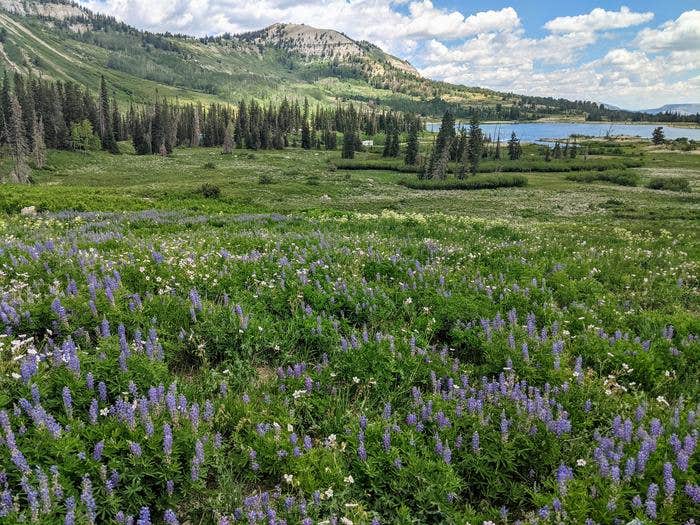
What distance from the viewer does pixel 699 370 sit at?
6.40m

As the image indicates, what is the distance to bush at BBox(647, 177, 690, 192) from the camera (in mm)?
73750

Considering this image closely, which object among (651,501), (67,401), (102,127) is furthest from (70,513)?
(102,127)

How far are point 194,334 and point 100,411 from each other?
218cm

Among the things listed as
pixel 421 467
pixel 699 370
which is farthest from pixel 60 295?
pixel 699 370

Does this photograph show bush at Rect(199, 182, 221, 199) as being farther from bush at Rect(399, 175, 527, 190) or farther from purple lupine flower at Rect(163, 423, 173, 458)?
bush at Rect(399, 175, 527, 190)

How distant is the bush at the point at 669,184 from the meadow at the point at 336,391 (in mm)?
79852

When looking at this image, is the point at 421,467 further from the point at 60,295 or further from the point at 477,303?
the point at 60,295

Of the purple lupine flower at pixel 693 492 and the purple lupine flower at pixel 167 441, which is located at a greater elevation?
the purple lupine flower at pixel 167 441

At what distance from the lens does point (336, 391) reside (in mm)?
5477

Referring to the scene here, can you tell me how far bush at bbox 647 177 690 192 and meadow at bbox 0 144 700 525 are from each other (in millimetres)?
79852

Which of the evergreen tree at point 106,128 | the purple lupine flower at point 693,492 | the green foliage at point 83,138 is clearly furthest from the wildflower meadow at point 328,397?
the evergreen tree at point 106,128

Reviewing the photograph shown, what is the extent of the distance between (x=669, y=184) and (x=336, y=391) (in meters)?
93.6

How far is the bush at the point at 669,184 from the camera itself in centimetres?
7375

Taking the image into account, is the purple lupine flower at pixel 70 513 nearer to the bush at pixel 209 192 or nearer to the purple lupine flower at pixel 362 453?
the purple lupine flower at pixel 362 453
